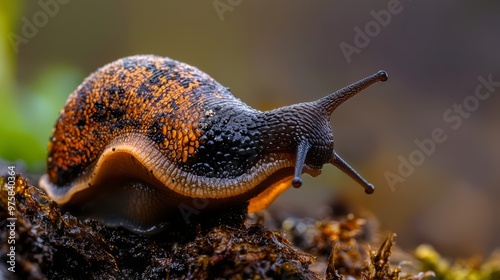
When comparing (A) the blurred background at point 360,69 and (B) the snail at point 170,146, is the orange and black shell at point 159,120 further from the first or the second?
(A) the blurred background at point 360,69

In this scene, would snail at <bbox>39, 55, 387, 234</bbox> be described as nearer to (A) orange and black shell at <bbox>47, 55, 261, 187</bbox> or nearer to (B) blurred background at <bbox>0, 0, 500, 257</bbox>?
(A) orange and black shell at <bbox>47, 55, 261, 187</bbox>

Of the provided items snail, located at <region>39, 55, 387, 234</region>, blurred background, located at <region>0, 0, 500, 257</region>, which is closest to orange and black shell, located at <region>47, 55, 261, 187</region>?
snail, located at <region>39, 55, 387, 234</region>

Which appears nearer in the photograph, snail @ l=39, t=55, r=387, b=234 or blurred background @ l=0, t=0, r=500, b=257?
snail @ l=39, t=55, r=387, b=234

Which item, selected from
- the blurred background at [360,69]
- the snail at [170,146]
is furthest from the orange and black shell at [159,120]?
the blurred background at [360,69]

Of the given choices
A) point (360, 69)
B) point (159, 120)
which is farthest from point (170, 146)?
point (360, 69)

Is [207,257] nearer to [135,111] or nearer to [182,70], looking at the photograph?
[135,111]

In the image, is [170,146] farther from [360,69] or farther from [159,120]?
[360,69]

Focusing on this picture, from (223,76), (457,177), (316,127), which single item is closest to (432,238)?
(457,177)
